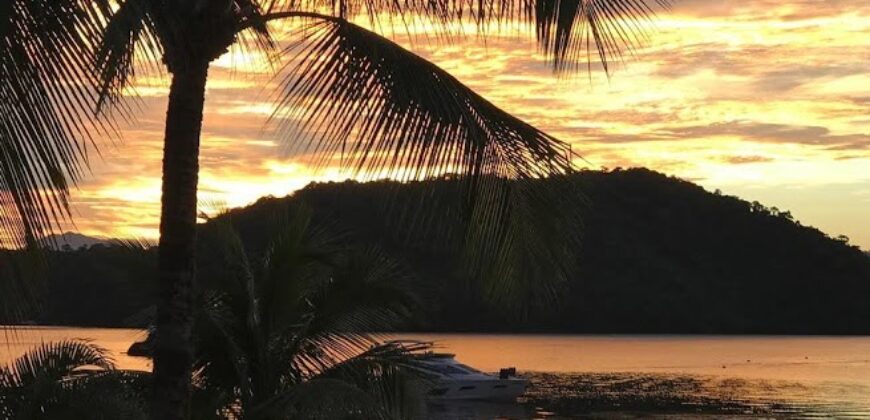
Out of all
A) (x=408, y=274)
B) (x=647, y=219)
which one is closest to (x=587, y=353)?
(x=647, y=219)

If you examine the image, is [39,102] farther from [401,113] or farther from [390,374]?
[390,374]

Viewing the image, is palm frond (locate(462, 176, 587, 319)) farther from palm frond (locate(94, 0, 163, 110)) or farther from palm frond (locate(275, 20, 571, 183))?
palm frond (locate(94, 0, 163, 110))

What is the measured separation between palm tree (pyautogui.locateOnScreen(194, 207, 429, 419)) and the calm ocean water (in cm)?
139

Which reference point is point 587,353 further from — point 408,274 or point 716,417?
point 408,274

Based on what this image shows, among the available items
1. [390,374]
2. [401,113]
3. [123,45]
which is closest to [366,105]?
[401,113]

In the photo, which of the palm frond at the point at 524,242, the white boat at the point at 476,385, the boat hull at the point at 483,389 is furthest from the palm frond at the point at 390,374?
the boat hull at the point at 483,389

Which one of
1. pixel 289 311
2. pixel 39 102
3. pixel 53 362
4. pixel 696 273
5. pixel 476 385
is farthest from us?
pixel 696 273

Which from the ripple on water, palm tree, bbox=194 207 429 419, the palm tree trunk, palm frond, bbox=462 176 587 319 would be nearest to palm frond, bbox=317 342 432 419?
palm tree, bbox=194 207 429 419

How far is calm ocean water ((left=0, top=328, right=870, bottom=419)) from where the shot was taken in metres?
82.2

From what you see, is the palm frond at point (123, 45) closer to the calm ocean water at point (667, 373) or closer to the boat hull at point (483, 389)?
the calm ocean water at point (667, 373)

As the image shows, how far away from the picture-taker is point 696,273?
557 feet

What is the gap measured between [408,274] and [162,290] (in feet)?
21.3

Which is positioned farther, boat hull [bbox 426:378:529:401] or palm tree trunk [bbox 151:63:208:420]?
boat hull [bbox 426:378:529:401]

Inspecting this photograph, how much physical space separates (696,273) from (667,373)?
4858 cm
